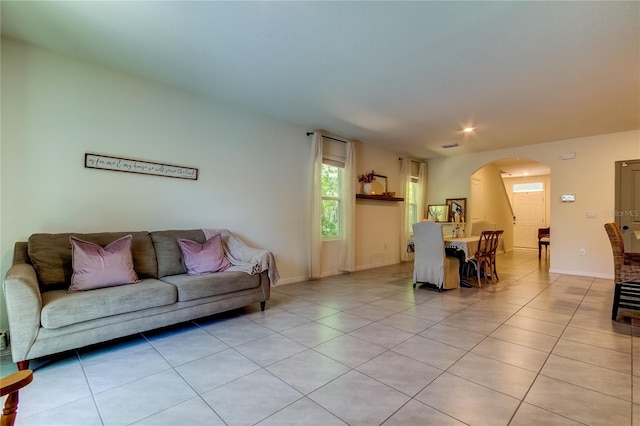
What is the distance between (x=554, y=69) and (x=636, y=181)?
3.65 metres

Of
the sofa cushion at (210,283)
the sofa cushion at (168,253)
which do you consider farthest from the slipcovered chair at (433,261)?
the sofa cushion at (168,253)

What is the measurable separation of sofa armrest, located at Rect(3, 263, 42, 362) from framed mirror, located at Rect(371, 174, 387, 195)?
517 cm

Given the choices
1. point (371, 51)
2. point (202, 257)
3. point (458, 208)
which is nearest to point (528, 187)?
point (458, 208)

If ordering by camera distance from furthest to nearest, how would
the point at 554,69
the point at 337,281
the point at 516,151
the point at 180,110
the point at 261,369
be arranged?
the point at 516,151 → the point at 337,281 → the point at 180,110 → the point at 554,69 → the point at 261,369

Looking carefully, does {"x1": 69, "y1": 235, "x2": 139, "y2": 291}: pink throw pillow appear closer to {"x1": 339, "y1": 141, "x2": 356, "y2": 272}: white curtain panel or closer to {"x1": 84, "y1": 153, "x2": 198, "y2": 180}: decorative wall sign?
{"x1": 84, "y1": 153, "x2": 198, "y2": 180}: decorative wall sign

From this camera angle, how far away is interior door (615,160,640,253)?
4.99m

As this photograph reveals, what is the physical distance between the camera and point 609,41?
250 cm

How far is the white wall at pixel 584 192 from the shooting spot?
17.1 ft

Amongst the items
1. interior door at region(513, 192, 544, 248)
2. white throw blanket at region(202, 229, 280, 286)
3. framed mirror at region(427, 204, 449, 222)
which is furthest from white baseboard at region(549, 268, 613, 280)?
white throw blanket at region(202, 229, 280, 286)

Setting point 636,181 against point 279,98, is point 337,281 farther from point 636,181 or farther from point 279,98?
point 636,181

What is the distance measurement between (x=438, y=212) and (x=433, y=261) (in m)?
3.19

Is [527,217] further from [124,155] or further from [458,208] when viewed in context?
[124,155]

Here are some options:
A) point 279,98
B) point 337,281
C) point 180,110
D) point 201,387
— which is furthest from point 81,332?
point 337,281

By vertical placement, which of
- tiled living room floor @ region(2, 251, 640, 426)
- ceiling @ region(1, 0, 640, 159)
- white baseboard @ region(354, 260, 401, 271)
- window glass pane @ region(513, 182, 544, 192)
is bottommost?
tiled living room floor @ region(2, 251, 640, 426)
